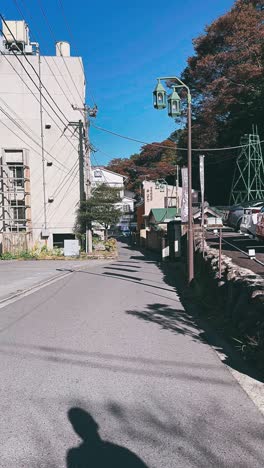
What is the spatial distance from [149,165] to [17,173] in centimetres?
4748

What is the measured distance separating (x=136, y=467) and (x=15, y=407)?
162cm

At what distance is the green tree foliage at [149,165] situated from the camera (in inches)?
2702

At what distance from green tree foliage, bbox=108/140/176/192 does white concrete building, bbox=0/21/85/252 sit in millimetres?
28909

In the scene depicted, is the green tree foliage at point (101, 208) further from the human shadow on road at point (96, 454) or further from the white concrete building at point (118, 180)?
the human shadow on road at point (96, 454)

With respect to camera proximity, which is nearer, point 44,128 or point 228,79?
point 44,128

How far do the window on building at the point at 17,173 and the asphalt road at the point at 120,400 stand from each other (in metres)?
26.0

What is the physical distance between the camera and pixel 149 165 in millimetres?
78312

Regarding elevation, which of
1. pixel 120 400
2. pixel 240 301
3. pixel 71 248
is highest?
pixel 240 301

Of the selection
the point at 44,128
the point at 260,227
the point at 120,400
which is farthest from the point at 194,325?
the point at 44,128

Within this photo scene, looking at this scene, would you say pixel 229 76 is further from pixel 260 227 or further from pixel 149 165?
pixel 149 165

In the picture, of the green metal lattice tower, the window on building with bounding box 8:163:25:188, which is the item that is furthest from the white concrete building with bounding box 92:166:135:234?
the window on building with bounding box 8:163:25:188

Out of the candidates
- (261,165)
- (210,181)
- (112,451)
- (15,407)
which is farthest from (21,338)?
(210,181)

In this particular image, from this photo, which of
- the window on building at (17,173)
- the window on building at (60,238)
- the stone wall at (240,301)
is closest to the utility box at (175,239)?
the window on building at (60,238)

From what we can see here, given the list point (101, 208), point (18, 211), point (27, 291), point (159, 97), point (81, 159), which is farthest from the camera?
point (81, 159)
